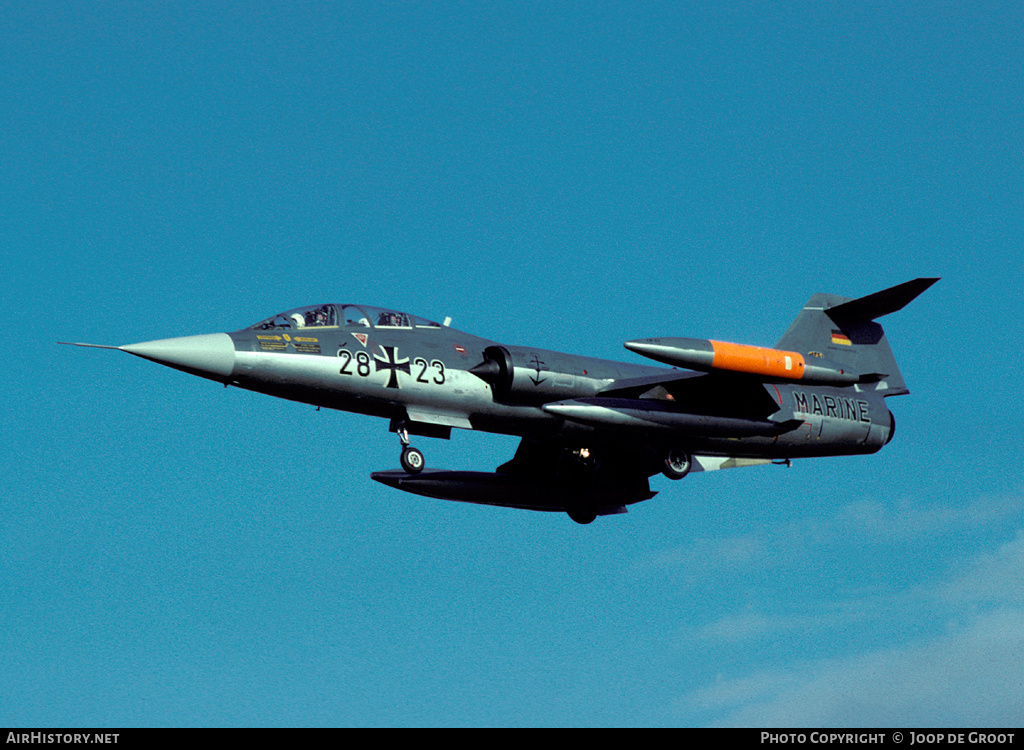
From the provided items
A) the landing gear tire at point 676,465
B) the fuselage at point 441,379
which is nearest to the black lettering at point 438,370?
the fuselage at point 441,379

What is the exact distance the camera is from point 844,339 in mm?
28938

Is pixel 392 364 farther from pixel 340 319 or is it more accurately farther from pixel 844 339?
pixel 844 339

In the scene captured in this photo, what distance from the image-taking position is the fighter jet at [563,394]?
2258cm

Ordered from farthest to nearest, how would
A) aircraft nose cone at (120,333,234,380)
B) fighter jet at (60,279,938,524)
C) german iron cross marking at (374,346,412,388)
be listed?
german iron cross marking at (374,346,412,388)
fighter jet at (60,279,938,524)
aircraft nose cone at (120,333,234,380)

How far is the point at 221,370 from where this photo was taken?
22109 millimetres

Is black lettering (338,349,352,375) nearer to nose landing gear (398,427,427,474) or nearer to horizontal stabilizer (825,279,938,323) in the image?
nose landing gear (398,427,427,474)

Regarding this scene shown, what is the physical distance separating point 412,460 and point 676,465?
5.73 m

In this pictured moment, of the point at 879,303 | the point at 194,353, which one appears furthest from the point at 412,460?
the point at 879,303

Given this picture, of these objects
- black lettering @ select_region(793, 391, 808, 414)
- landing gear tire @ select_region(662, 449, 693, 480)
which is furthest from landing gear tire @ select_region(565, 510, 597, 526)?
black lettering @ select_region(793, 391, 808, 414)

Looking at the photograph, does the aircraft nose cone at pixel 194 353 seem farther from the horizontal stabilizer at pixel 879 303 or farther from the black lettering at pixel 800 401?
the horizontal stabilizer at pixel 879 303

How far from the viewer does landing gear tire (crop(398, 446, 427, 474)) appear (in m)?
23.0

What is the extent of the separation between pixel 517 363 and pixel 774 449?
21.9 ft

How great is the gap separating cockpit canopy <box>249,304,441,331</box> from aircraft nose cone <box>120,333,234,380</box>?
3.07 ft
